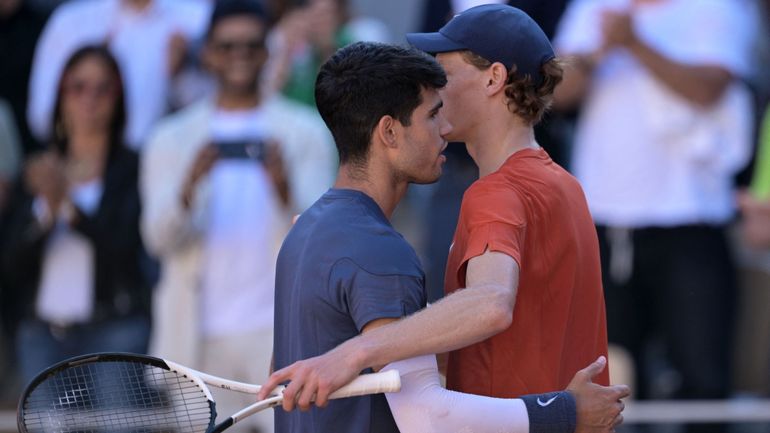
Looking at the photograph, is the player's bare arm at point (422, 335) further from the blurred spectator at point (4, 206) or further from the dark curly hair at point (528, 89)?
the blurred spectator at point (4, 206)

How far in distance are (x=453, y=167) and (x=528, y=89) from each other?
264cm

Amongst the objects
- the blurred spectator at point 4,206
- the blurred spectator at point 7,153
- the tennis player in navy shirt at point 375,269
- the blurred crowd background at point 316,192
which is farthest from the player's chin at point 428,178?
the blurred spectator at point 7,153

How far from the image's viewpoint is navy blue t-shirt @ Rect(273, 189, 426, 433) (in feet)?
9.64

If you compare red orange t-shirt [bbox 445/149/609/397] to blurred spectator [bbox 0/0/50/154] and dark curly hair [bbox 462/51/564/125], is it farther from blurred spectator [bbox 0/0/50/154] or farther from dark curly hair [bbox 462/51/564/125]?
blurred spectator [bbox 0/0/50/154]

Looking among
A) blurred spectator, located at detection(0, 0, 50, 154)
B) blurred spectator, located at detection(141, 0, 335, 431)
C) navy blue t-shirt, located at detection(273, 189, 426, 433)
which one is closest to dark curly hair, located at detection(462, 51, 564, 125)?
navy blue t-shirt, located at detection(273, 189, 426, 433)

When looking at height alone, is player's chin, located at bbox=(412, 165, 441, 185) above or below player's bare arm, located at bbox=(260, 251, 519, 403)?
above

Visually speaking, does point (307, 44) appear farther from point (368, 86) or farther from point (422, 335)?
point (422, 335)

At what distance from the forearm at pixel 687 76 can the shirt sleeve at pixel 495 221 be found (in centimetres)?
278

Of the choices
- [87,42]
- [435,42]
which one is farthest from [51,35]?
[435,42]

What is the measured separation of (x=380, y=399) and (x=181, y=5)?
3951 mm

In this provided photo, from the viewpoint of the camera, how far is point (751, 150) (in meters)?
5.83

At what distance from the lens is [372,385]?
2.84 meters

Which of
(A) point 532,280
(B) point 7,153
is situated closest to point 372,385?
(A) point 532,280

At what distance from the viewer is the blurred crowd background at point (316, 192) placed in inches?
225
